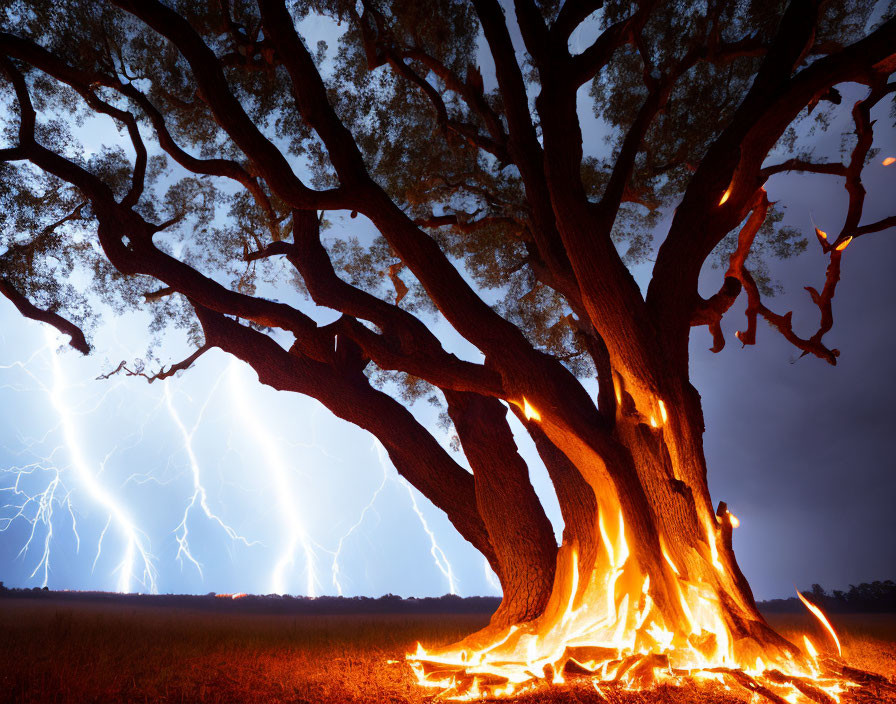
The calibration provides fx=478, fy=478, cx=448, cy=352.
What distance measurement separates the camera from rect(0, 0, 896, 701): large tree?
375 cm

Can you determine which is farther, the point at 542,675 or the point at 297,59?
the point at 297,59

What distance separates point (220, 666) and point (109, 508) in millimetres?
14635

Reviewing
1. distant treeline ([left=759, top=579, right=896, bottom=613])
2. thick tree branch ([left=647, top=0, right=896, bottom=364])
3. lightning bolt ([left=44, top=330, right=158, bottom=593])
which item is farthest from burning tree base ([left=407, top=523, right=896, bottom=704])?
lightning bolt ([left=44, top=330, right=158, bottom=593])

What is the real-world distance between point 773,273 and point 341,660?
318 inches

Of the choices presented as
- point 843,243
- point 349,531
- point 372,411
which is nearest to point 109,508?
point 349,531

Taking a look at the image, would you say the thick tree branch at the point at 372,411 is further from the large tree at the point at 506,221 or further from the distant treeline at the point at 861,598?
the distant treeline at the point at 861,598

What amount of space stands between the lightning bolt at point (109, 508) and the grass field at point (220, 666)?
30.3ft

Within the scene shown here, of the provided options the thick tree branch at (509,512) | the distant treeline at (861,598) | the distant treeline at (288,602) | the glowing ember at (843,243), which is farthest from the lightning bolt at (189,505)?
the distant treeline at (861,598)

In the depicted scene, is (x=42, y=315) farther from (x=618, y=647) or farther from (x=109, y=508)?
(x=109, y=508)

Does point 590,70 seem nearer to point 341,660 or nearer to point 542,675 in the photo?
point 542,675

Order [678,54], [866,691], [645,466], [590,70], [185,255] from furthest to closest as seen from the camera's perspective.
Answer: [185,255]
[678,54]
[590,70]
[645,466]
[866,691]

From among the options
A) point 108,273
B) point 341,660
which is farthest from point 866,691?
point 108,273

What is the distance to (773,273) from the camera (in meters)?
7.65

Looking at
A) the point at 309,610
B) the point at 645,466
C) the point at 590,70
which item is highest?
the point at 590,70
